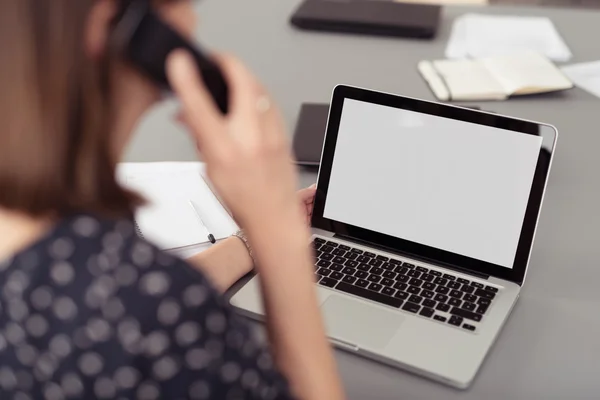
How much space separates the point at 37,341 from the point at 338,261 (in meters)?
0.47

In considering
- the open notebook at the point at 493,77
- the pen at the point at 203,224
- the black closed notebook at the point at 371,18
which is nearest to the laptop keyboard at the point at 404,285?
the pen at the point at 203,224

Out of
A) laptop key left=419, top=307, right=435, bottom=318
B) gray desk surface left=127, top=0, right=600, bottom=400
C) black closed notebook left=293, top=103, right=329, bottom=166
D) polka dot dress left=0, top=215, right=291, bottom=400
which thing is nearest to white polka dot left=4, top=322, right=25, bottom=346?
polka dot dress left=0, top=215, right=291, bottom=400

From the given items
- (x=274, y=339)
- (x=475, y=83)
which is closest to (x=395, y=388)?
(x=274, y=339)

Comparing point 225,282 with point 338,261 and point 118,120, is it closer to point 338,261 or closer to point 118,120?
point 338,261

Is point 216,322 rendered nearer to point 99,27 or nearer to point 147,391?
point 147,391

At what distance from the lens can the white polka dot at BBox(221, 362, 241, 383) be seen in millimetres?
544

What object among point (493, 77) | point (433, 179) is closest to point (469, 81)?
point (493, 77)

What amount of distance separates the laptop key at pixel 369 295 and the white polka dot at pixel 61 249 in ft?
1.38

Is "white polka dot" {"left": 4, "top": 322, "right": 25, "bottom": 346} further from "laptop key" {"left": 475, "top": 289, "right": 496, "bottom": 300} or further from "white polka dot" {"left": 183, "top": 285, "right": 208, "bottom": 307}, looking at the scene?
"laptop key" {"left": 475, "top": 289, "right": 496, "bottom": 300}

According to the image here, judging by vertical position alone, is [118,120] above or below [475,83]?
above

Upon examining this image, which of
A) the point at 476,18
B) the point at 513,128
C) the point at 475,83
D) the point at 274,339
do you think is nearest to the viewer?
the point at 274,339

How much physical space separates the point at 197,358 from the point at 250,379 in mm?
52

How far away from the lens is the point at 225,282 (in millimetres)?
879

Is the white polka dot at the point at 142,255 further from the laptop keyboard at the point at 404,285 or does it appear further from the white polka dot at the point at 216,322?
the laptop keyboard at the point at 404,285
